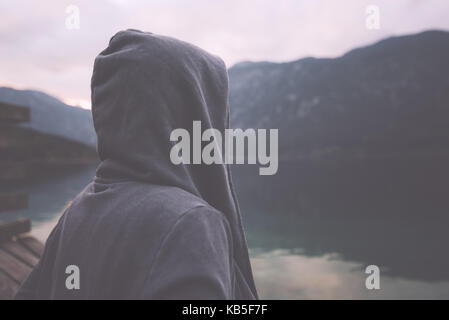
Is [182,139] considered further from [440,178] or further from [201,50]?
[440,178]

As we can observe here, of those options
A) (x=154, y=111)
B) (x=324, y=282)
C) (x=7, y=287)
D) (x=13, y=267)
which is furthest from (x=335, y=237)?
(x=154, y=111)

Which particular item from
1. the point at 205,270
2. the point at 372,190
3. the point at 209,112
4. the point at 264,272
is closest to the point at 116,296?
the point at 205,270

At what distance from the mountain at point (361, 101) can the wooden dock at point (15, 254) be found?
108m

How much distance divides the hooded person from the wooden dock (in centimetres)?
199

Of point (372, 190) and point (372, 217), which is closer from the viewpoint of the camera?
point (372, 217)

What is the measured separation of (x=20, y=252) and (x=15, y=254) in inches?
2.7

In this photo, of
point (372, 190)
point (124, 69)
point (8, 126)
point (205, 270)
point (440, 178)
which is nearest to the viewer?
point (205, 270)

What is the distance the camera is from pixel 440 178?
153 feet

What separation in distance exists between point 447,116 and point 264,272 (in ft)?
382

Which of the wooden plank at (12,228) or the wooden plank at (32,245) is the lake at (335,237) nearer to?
the wooden plank at (12,228)

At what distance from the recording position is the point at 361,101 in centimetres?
13712

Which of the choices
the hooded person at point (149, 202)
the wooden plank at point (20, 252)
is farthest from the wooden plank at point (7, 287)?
the hooded person at point (149, 202)

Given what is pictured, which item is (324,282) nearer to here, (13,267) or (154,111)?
(13,267)

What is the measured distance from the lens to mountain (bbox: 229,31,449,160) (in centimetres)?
10894
